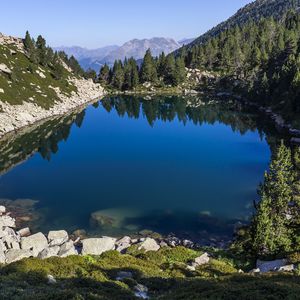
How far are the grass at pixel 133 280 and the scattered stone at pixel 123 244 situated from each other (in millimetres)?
3293

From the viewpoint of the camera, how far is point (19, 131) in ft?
322

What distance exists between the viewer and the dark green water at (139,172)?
48312 millimetres

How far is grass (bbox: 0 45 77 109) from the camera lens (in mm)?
115938

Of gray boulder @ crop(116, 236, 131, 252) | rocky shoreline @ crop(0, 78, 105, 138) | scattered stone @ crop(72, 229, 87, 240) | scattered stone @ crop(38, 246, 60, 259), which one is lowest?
scattered stone @ crop(72, 229, 87, 240)

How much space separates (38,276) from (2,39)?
170044 millimetres

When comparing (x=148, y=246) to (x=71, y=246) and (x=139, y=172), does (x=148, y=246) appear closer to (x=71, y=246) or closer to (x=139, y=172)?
(x=71, y=246)

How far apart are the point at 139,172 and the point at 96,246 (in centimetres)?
3501

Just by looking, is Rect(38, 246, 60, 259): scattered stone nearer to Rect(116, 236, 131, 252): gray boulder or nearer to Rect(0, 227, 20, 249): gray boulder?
Rect(0, 227, 20, 249): gray boulder

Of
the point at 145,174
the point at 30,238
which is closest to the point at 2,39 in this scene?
the point at 145,174

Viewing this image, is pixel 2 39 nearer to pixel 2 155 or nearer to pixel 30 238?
pixel 2 155

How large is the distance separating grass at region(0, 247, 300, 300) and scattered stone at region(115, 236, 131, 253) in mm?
3293

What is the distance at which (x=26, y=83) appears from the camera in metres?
130

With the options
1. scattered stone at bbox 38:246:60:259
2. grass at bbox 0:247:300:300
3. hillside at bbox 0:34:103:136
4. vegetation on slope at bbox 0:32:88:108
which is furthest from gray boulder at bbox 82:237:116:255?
vegetation on slope at bbox 0:32:88:108

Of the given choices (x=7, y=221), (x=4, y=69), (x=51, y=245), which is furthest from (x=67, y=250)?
(x=4, y=69)
